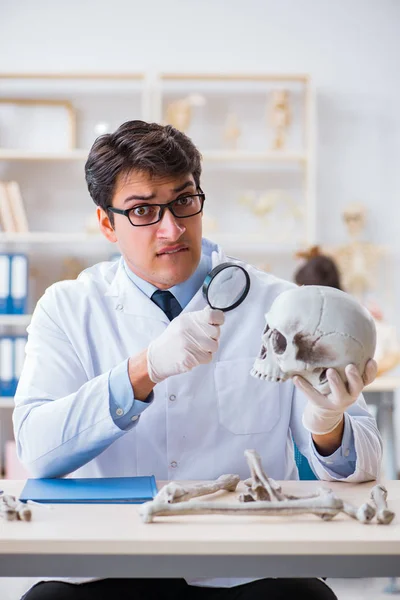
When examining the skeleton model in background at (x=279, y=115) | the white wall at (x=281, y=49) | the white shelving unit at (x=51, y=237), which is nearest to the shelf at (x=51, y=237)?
the white shelving unit at (x=51, y=237)

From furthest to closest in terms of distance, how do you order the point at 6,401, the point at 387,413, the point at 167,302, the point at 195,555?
1. the point at 6,401
2. the point at 387,413
3. the point at 167,302
4. the point at 195,555

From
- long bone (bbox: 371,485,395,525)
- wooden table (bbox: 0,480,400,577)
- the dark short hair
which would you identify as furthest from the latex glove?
the dark short hair

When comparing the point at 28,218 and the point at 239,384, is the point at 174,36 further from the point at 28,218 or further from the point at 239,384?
the point at 239,384

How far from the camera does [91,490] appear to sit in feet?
4.16

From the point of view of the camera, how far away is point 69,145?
410 cm

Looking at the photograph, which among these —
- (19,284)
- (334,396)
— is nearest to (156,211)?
(334,396)

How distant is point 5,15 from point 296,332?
357cm

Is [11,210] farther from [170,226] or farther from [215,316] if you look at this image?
[215,316]

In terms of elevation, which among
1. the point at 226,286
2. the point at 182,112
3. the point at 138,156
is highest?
the point at 182,112

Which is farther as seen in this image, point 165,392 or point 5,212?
point 5,212

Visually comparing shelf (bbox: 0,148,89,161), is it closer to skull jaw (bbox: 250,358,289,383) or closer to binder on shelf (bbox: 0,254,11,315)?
binder on shelf (bbox: 0,254,11,315)

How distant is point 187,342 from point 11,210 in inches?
114

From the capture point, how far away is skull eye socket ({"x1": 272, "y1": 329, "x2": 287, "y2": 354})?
1300 mm

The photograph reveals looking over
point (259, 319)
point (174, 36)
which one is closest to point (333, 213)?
point (174, 36)
